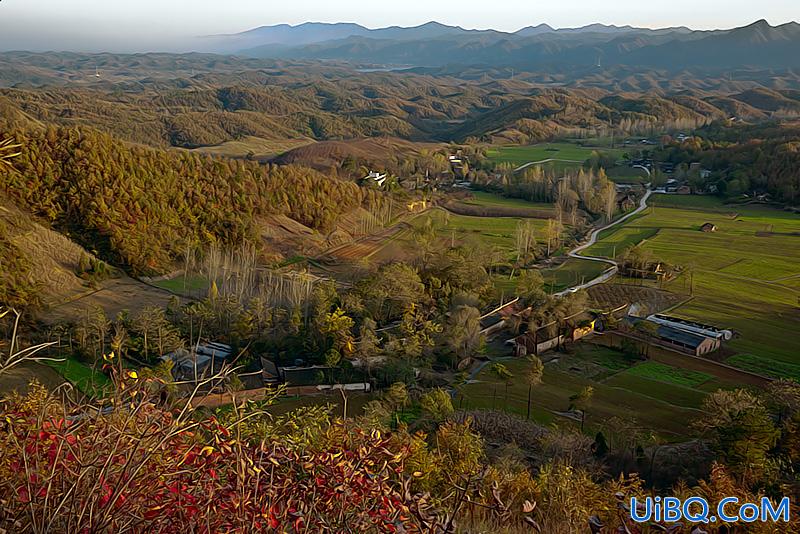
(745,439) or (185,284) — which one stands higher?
(745,439)

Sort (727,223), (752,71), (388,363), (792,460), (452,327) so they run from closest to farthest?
(792,460) → (388,363) → (452,327) → (727,223) → (752,71)

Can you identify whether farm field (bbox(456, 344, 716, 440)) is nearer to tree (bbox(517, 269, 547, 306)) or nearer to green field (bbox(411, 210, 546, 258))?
tree (bbox(517, 269, 547, 306))

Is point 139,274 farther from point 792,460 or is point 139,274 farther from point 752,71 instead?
point 752,71

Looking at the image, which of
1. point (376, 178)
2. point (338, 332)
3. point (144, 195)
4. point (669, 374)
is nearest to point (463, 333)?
point (338, 332)

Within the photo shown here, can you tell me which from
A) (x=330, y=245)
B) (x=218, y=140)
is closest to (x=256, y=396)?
(x=330, y=245)

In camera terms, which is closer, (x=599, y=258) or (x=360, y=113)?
(x=599, y=258)

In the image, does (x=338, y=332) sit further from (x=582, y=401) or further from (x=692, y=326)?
(x=692, y=326)
